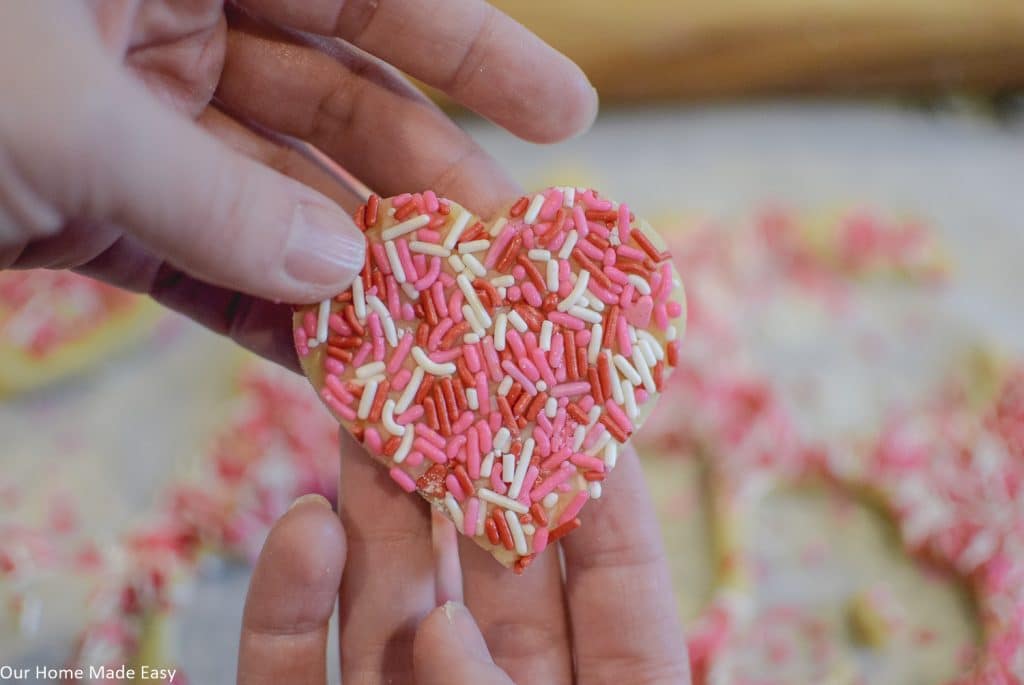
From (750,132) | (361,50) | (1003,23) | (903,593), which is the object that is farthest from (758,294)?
(361,50)

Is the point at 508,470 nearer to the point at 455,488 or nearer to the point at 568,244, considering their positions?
the point at 455,488

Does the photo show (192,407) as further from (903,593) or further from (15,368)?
(903,593)

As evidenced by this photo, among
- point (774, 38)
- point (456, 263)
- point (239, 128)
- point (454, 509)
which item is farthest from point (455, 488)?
point (774, 38)

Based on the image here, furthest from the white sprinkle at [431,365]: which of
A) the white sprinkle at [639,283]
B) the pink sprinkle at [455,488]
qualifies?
the white sprinkle at [639,283]

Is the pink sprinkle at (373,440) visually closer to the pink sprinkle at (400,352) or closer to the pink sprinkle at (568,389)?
the pink sprinkle at (400,352)

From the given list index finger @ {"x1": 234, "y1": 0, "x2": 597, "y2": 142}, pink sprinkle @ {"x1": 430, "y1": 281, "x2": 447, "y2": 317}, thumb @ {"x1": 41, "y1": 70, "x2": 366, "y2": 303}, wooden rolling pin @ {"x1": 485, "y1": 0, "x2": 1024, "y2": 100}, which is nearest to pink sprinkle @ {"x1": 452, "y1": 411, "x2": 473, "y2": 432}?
pink sprinkle @ {"x1": 430, "y1": 281, "x2": 447, "y2": 317}

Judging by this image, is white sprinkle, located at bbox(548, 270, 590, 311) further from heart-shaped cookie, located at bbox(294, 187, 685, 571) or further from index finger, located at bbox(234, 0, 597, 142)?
index finger, located at bbox(234, 0, 597, 142)
